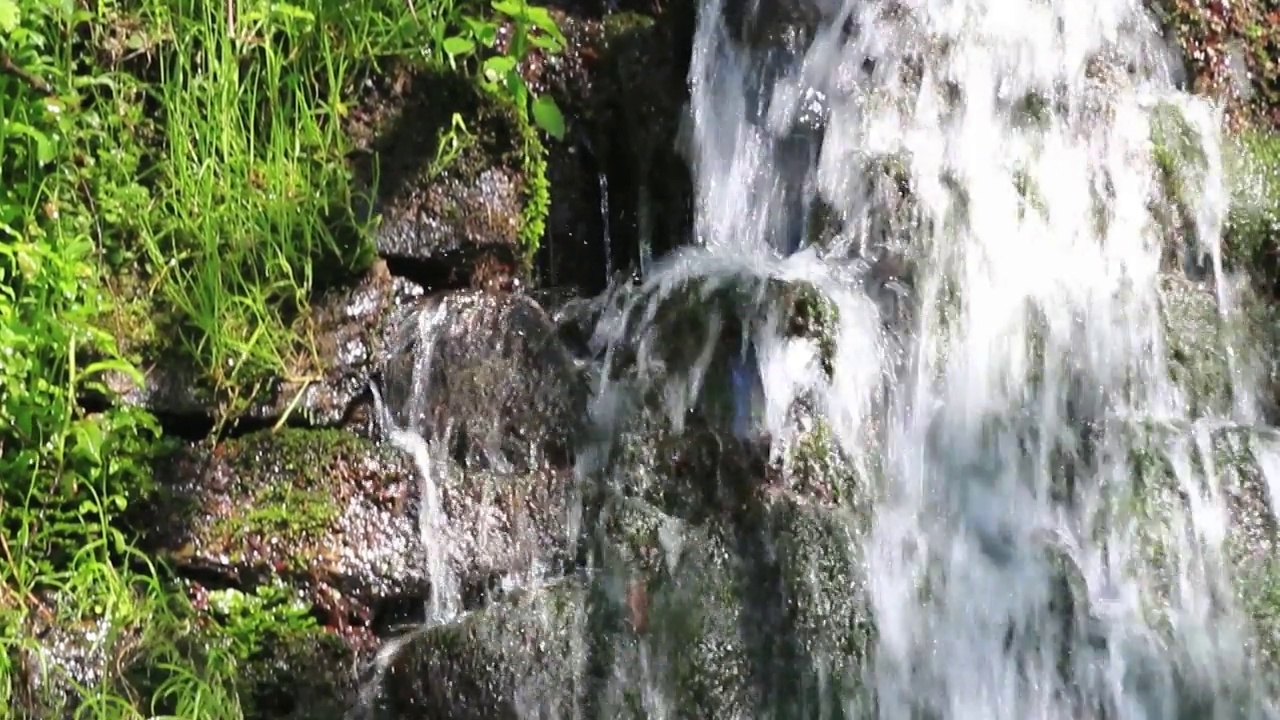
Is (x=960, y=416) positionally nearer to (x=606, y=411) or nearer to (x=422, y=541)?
(x=606, y=411)

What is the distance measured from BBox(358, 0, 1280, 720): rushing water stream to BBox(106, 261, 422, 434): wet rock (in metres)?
0.18

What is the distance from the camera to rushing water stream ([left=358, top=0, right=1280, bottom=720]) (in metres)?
2.46

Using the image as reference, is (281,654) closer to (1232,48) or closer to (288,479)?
Answer: (288,479)

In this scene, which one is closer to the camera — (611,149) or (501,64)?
(501,64)

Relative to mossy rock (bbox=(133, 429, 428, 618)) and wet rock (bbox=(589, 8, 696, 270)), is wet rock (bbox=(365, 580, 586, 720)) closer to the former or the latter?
mossy rock (bbox=(133, 429, 428, 618))

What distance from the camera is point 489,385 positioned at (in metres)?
2.91

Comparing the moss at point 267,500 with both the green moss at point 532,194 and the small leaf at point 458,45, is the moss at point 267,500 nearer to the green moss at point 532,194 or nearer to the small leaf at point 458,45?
the green moss at point 532,194

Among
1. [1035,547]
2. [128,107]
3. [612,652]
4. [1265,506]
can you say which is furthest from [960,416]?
[128,107]

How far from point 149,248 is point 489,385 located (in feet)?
2.97

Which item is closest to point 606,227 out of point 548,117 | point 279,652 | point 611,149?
point 611,149

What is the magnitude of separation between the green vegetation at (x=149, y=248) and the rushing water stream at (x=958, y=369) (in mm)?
444

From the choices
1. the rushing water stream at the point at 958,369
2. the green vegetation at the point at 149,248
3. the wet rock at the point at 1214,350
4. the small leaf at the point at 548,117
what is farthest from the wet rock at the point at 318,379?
the wet rock at the point at 1214,350

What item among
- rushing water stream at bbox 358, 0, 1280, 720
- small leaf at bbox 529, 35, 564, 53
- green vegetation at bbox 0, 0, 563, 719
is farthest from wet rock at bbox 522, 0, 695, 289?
small leaf at bbox 529, 35, 564, 53

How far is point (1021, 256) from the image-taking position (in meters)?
3.50
